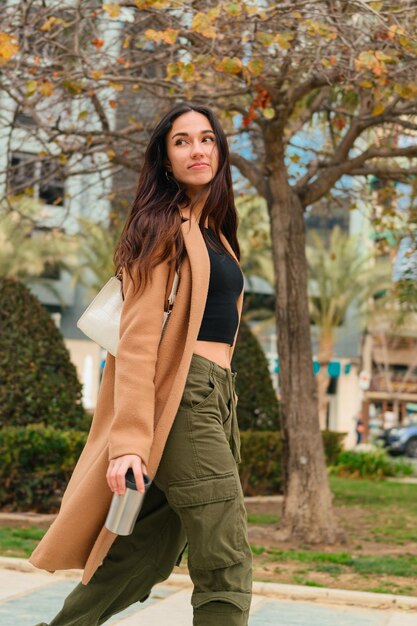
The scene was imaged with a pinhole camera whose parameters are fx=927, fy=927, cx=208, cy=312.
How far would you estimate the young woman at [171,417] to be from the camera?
282 centimetres

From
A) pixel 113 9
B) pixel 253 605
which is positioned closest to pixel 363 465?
pixel 113 9

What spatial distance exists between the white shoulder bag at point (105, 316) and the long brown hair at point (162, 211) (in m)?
0.09

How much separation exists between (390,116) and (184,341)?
5.38m

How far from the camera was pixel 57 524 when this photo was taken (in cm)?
293

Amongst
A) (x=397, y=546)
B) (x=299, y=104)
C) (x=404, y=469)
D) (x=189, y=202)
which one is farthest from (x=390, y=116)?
(x=404, y=469)

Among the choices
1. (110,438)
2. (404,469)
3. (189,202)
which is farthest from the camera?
(404,469)

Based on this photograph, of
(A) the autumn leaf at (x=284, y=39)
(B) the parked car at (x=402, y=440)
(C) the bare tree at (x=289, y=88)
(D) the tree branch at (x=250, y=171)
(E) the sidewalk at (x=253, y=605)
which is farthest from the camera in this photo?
(B) the parked car at (x=402, y=440)

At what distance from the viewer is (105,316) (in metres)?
3.09

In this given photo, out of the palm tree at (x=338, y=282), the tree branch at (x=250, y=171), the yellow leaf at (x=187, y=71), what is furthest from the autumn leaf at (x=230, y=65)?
the palm tree at (x=338, y=282)

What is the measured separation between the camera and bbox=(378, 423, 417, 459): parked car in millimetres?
28719

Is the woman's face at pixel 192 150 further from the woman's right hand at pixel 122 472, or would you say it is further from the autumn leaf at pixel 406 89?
the autumn leaf at pixel 406 89

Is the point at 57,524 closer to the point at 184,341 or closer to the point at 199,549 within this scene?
the point at 199,549

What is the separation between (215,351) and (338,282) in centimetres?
2700

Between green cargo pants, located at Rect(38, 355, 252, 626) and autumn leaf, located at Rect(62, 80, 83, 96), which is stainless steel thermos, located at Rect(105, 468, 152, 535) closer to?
green cargo pants, located at Rect(38, 355, 252, 626)
